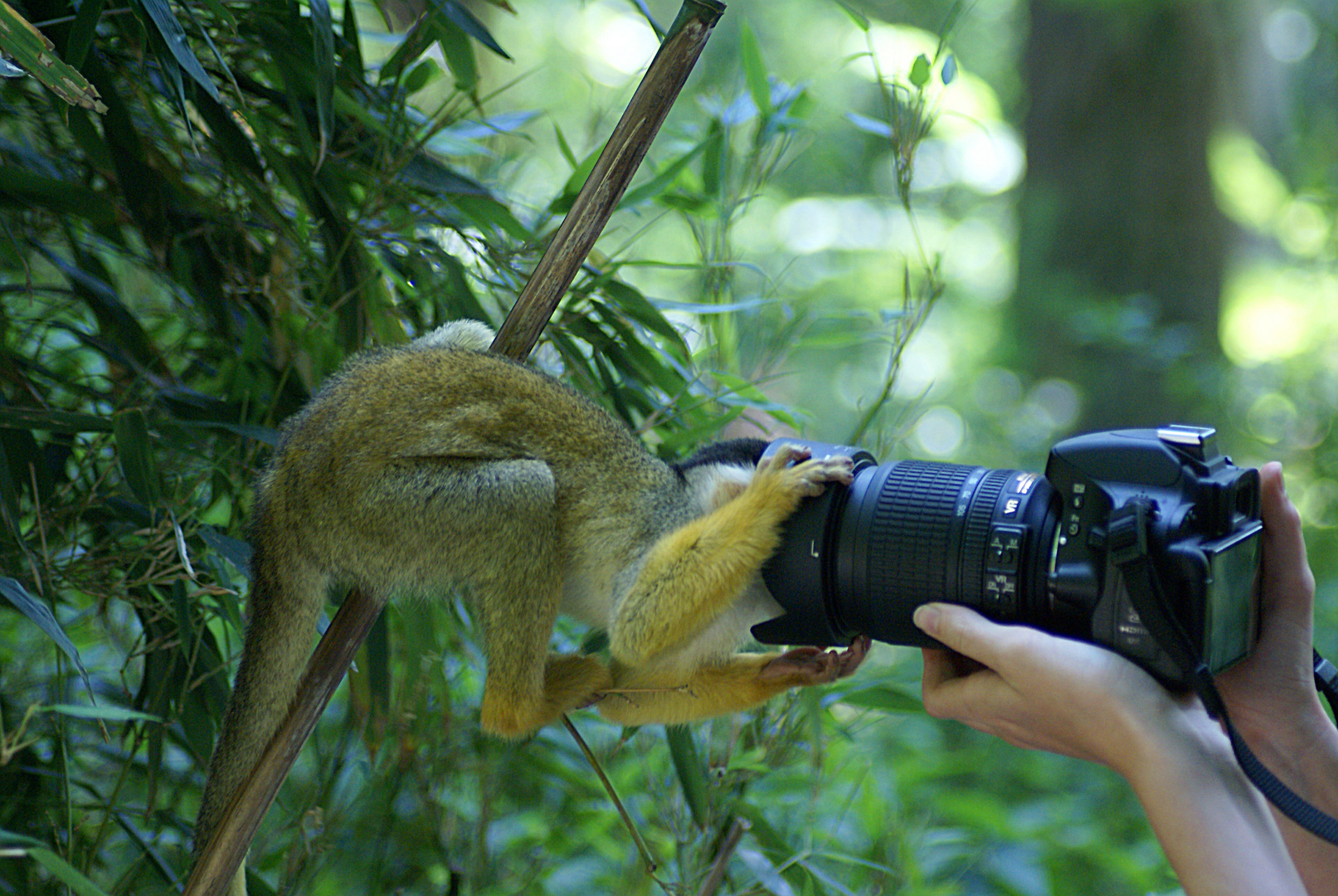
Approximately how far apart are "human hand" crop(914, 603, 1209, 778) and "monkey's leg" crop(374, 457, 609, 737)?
467 millimetres

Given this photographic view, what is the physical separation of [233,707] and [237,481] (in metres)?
0.46

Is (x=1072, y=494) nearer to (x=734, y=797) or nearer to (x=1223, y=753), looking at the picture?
(x=1223, y=753)

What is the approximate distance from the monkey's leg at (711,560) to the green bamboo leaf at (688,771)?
155 mm

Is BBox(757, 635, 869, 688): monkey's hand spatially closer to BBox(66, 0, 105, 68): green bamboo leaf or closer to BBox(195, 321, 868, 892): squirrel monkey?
BBox(195, 321, 868, 892): squirrel monkey

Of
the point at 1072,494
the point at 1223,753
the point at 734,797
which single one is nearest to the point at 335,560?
the point at 734,797

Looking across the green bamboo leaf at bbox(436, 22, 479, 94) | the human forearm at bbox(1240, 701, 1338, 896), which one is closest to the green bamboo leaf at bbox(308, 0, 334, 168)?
the green bamboo leaf at bbox(436, 22, 479, 94)

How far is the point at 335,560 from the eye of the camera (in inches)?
47.5

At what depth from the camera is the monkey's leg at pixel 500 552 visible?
121 centimetres

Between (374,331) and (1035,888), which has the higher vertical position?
(374,331)

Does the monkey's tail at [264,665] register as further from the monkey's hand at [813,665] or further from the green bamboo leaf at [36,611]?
the monkey's hand at [813,665]

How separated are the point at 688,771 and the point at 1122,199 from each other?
3714 millimetres

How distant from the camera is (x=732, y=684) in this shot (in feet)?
4.39

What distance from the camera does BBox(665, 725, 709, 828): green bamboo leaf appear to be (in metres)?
1.37

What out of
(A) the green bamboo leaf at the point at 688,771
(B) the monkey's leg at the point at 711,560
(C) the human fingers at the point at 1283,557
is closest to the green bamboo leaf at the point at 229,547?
(B) the monkey's leg at the point at 711,560
